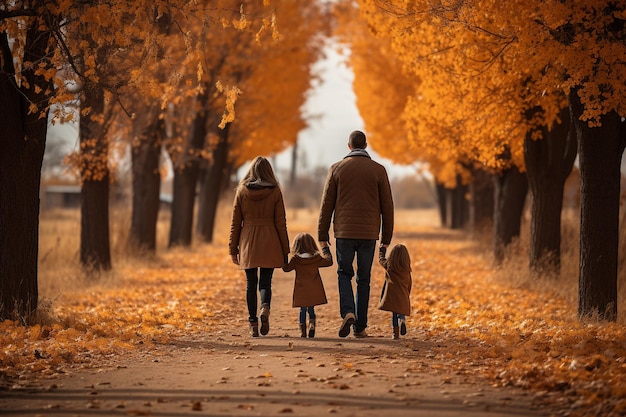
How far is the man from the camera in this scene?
986cm

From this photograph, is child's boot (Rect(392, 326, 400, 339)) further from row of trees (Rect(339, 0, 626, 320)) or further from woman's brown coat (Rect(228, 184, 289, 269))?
row of trees (Rect(339, 0, 626, 320))

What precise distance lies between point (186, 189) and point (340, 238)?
57.5 feet

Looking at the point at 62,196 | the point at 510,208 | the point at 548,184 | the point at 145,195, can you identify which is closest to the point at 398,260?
the point at 548,184

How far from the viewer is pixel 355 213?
985cm

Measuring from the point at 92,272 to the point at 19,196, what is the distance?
705 centimetres

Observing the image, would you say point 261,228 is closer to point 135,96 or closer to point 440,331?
point 440,331

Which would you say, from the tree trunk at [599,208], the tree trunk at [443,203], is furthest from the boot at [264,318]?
the tree trunk at [443,203]

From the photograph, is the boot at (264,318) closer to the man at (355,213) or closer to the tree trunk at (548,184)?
the man at (355,213)

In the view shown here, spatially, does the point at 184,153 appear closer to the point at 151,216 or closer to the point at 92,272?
the point at 151,216

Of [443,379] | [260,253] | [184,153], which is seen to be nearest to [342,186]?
[260,253]

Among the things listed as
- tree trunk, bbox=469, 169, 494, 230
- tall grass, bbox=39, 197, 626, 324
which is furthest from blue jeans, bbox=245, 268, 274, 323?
tree trunk, bbox=469, 169, 494, 230

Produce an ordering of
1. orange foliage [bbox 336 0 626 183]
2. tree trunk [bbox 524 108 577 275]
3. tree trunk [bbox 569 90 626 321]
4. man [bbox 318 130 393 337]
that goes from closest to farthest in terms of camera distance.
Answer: man [bbox 318 130 393 337]
orange foliage [bbox 336 0 626 183]
tree trunk [bbox 569 90 626 321]
tree trunk [bbox 524 108 577 275]

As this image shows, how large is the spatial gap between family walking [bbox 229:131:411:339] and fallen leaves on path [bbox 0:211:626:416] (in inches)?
27.0

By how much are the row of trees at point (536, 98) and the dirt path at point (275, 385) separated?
10.1 ft
